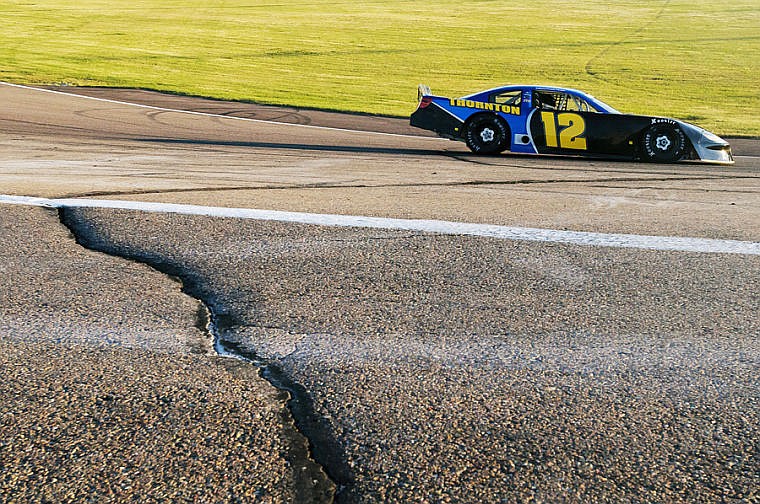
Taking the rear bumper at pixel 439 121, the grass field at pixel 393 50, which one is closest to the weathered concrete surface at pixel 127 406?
the rear bumper at pixel 439 121

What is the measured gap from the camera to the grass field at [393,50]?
2572cm

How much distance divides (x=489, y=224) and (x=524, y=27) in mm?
40018

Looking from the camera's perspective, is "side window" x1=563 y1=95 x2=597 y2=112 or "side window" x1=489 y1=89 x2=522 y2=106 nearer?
"side window" x1=563 y1=95 x2=597 y2=112

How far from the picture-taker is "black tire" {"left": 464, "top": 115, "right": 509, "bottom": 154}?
13.8m

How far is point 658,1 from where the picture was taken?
189 ft

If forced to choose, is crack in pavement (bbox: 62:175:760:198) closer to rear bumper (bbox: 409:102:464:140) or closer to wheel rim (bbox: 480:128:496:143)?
wheel rim (bbox: 480:128:496:143)

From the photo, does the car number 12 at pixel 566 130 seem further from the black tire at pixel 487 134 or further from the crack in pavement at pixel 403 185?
→ the crack in pavement at pixel 403 185

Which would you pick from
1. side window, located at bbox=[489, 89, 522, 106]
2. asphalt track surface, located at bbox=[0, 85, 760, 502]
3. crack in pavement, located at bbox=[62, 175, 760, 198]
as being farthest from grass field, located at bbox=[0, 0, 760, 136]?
asphalt track surface, located at bbox=[0, 85, 760, 502]

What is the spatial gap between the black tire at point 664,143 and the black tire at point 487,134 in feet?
6.98

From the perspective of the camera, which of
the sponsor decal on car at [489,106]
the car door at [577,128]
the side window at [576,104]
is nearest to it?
the car door at [577,128]

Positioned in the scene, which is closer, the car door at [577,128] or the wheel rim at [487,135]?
the car door at [577,128]

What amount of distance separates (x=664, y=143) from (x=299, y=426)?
36.9ft

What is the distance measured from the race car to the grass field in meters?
7.25

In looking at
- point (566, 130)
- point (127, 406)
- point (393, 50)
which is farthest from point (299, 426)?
point (393, 50)
